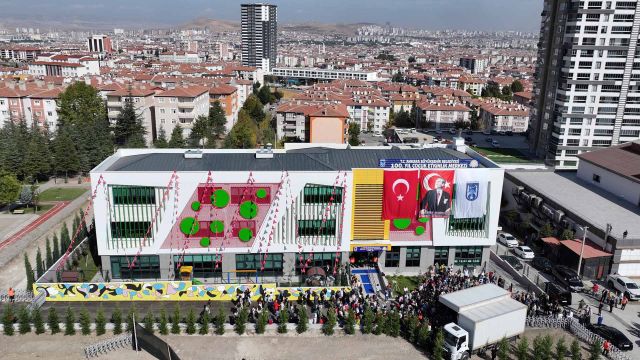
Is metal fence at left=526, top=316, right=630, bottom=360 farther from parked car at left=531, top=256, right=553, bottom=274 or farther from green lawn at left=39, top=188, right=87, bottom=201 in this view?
green lawn at left=39, top=188, right=87, bottom=201

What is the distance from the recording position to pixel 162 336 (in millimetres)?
25797

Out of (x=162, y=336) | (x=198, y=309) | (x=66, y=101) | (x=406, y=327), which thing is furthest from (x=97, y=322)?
(x=66, y=101)

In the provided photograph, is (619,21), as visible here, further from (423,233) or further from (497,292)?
(497,292)

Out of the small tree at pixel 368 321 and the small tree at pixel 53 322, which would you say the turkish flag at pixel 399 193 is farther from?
the small tree at pixel 53 322

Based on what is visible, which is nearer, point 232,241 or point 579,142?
point 232,241

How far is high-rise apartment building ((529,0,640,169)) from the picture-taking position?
60.5m

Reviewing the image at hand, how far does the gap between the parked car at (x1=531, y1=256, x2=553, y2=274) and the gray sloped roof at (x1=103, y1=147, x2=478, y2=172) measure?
29.1ft

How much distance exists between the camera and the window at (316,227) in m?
31.8

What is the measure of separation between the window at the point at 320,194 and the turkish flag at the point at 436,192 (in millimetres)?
5481

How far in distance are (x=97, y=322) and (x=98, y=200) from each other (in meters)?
7.73

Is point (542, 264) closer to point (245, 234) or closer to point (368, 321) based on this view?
point (368, 321)

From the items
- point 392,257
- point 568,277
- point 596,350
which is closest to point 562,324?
point 596,350

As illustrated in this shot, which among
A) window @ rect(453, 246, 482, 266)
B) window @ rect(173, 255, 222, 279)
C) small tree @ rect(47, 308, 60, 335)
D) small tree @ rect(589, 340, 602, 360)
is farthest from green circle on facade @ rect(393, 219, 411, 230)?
small tree @ rect(47, 308, 60, 335)

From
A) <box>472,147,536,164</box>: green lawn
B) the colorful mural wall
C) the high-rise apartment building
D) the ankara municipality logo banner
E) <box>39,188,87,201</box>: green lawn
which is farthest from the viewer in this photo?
<box>472,147,536,164</box>: green lawn
